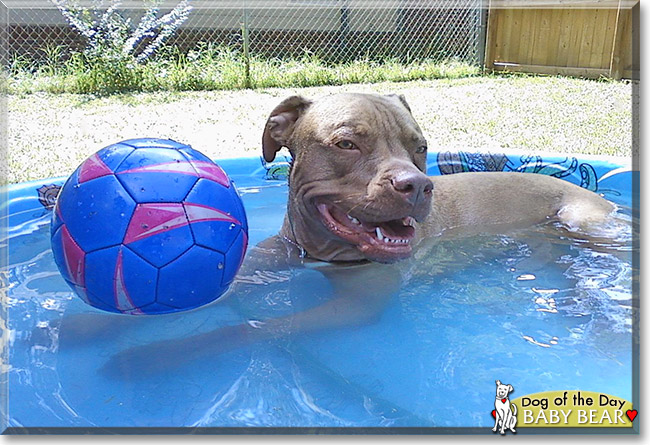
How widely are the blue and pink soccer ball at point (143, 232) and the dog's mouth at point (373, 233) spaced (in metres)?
0.71

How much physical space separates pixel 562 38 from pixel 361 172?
10.9m

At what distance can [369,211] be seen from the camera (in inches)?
127

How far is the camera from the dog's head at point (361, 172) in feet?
10.4

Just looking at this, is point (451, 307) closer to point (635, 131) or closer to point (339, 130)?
point (339, 130)

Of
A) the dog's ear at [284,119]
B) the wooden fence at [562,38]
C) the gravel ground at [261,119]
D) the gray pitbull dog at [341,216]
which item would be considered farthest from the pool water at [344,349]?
the wooden fence at [562,38]

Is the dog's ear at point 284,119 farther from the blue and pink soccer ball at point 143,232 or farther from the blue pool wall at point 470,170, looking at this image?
the blue pool wall at point 470,170


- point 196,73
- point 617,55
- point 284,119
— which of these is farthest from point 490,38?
point 284,119

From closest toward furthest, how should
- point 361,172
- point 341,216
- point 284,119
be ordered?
point 361,172 → point 341,216 → point 284,119

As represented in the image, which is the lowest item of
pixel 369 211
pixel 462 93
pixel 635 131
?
pixel 462 93

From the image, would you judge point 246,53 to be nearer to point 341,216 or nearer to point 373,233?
point 341,216

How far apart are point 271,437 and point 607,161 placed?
14.6 ft

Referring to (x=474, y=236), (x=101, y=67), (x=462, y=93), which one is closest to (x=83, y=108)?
(x=101, y=67)

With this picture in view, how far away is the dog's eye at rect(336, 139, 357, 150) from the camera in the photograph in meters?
3.35

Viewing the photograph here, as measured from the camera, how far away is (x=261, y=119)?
9.23 m
